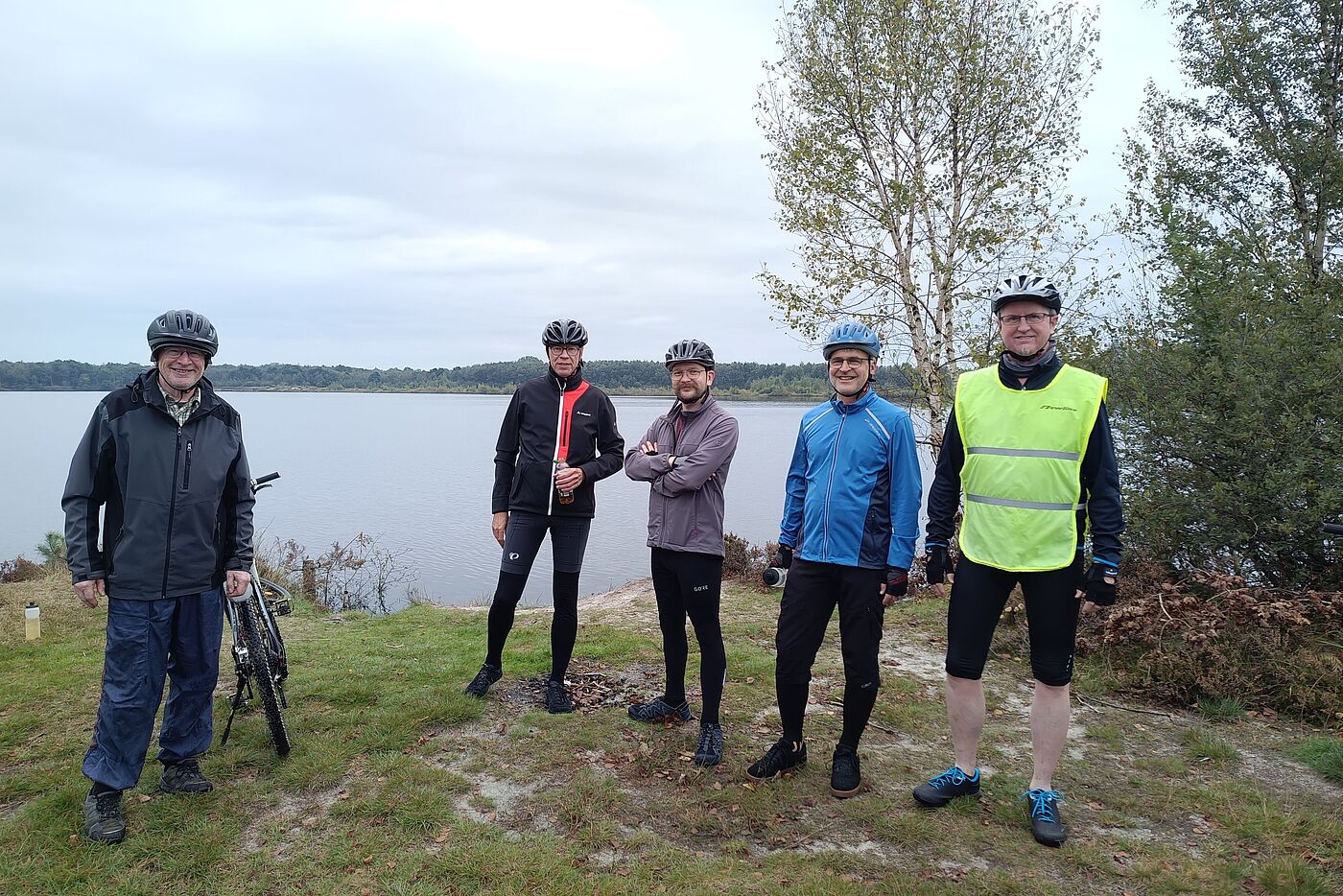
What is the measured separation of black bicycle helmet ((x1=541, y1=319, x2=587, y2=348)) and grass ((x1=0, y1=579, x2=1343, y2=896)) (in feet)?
7.37

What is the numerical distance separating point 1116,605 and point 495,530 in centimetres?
466

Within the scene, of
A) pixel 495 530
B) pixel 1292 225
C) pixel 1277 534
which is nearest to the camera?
pixel 495 530

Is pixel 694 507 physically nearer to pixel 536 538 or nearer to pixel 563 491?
pixel 563 491

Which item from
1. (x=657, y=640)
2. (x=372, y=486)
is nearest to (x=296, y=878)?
(x=657, y=640)

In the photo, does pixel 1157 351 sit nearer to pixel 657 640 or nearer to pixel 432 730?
pixel 657 640

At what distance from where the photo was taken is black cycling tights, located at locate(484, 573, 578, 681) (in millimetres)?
4750

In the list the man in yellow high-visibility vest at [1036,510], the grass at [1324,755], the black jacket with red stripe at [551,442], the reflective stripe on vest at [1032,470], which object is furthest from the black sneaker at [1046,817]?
the black jacket with red stripe at [551,442]

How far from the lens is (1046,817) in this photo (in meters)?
3.44

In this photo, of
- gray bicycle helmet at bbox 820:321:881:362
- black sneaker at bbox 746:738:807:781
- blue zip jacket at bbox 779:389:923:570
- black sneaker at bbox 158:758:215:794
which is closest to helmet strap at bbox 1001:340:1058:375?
blue zip jacket at bbox 779:389:923:570

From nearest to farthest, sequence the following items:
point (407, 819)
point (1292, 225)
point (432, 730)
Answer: point (407, 819), point (432, 730), point (1292, 225)

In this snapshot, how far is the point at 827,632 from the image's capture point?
22.6 feet

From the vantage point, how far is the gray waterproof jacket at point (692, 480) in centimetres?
413

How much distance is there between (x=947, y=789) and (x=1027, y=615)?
3.06 ft

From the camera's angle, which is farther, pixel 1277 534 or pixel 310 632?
pixel 310 632
